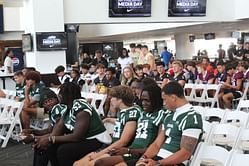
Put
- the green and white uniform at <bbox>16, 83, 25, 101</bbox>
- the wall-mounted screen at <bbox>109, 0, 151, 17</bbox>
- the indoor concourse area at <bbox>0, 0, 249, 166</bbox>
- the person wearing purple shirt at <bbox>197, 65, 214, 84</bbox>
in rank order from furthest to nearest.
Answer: the wall-mounted screen at <bbox>109, 0, 151, 17</bbox>
the person wearing purple shirt at <bbox>197, 65, 214, 84</bbox>
the green and white uniform at <bbox>16, 83, 25, 101</bbox>
the indoor concourse area at <bbox>0, 0, 249, 166</bbox>

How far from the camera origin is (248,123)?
510cm

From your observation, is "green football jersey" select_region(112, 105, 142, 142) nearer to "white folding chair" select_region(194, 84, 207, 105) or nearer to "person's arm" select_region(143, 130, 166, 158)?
"person's arm" select_region(143, 130, 166, 158)

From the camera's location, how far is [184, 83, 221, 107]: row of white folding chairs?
976cm

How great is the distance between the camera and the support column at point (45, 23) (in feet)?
40.9

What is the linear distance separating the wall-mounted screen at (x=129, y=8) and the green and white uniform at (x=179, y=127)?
929 centimetres

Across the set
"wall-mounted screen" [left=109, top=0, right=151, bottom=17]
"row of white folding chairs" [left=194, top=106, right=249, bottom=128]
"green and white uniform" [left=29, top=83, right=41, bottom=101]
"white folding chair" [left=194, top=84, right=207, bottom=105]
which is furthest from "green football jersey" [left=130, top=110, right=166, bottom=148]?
"wall-mounted screen" [left=109, top=0, right=151, bottom=17]

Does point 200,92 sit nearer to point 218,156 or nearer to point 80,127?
point 80,127

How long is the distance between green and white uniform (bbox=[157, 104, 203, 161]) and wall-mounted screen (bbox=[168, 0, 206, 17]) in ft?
32.2

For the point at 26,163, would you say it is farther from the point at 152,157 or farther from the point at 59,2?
the point at 59,2

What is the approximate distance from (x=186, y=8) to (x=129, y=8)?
1.67 metres

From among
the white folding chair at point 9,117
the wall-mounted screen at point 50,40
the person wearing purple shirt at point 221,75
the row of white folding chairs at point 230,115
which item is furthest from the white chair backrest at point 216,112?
the wall-mounted screen at point 50,40

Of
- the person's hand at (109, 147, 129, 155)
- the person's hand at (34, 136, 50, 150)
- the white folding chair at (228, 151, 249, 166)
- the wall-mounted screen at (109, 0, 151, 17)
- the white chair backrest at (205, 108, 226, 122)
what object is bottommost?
the person's hand at (34, 136, 50, 150)

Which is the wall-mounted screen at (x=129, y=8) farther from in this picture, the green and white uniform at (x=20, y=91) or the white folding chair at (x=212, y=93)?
the green and white uniform at (x=20, y=91)

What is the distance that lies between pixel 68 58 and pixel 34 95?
20.1 ft
